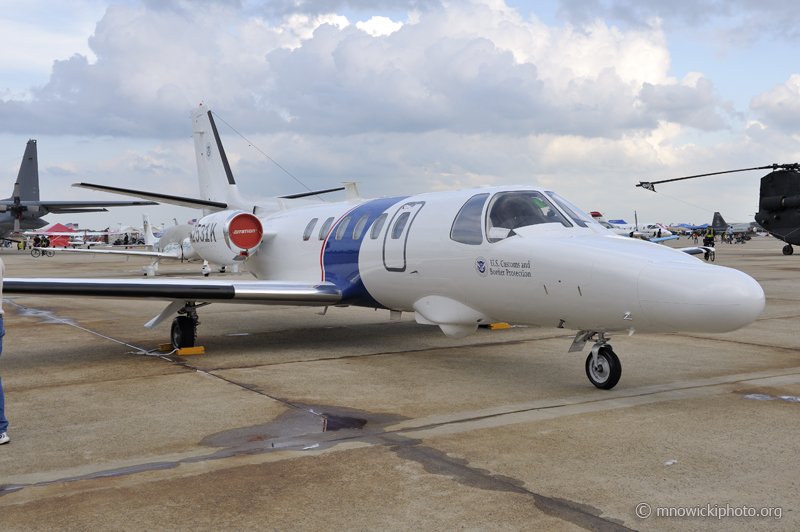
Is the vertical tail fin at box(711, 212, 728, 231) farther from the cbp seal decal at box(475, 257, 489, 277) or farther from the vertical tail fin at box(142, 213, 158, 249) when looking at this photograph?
the cbp seal decal at box(475, 257, 489, 277)

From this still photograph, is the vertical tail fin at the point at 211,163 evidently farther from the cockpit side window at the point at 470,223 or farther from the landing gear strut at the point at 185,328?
the cockpit side window at the point at 470,223

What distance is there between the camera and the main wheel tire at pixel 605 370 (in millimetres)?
6797

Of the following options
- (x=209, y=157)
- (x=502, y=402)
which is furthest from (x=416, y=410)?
(x=209, y=157)

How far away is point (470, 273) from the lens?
25.2 ft

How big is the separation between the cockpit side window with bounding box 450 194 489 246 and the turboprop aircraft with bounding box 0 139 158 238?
4696cm

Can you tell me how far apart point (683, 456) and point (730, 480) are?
518mm

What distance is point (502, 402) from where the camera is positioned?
6.52 meters

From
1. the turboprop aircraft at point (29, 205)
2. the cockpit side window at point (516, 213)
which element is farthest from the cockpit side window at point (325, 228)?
the turboprop aircraft at point (29, 205)

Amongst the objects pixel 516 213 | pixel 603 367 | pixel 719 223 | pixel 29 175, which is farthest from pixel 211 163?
pixel 719 223

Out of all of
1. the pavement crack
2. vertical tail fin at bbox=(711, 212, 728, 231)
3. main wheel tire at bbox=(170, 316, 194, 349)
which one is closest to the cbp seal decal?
the pavement crack

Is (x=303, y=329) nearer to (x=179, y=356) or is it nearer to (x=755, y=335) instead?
(x=179, y=356)

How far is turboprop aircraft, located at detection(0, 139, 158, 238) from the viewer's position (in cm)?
5309

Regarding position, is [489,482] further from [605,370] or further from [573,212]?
[573,212]

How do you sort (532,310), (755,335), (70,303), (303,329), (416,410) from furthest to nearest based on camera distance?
1. (70,303)
2. (303,329)
3. (755,335)
4. (532,310)
5. (416,410)
